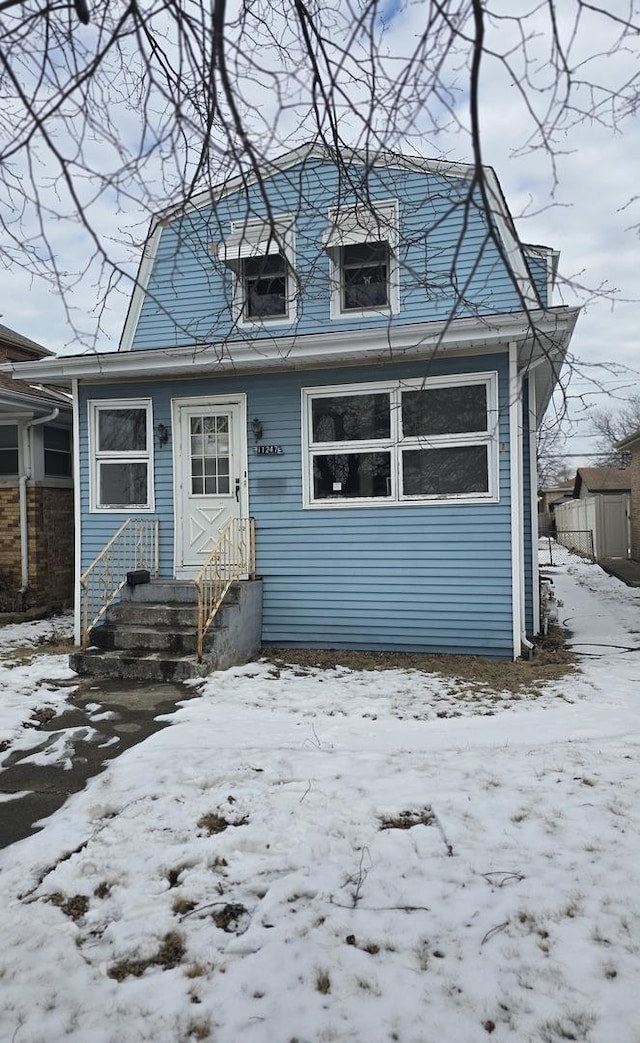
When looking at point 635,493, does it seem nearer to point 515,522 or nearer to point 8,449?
point 515,522

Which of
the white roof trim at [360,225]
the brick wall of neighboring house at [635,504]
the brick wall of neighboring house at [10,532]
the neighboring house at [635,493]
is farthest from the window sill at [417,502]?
the brick wall of neighboring house at [635,504]

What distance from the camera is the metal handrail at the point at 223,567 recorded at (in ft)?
20.9

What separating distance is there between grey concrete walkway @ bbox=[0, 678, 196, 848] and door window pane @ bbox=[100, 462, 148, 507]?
2708 millimetres

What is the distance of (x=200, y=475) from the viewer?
8.00m

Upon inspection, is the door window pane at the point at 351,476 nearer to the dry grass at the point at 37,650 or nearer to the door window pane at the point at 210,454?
the door window pane at the point at 210,454

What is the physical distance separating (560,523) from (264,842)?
105ft

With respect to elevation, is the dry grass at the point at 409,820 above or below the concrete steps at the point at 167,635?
below

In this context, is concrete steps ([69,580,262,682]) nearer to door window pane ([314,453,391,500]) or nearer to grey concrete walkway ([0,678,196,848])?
grey concrete walkway ([0,678,196,848])

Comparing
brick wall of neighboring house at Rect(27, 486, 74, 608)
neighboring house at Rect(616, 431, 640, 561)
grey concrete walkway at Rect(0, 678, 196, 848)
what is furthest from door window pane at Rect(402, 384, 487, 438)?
neighboring house at Rect(616, 431, 640, 561)

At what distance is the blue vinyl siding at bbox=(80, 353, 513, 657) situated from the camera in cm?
708

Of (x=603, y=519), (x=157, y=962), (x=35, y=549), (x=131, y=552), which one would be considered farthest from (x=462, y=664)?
(x=603, y=519)

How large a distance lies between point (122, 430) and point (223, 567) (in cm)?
246

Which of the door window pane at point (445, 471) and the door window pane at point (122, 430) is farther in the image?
the door window pane at point (122, 430)

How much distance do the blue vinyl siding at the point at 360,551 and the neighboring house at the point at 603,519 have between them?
38.9ft
